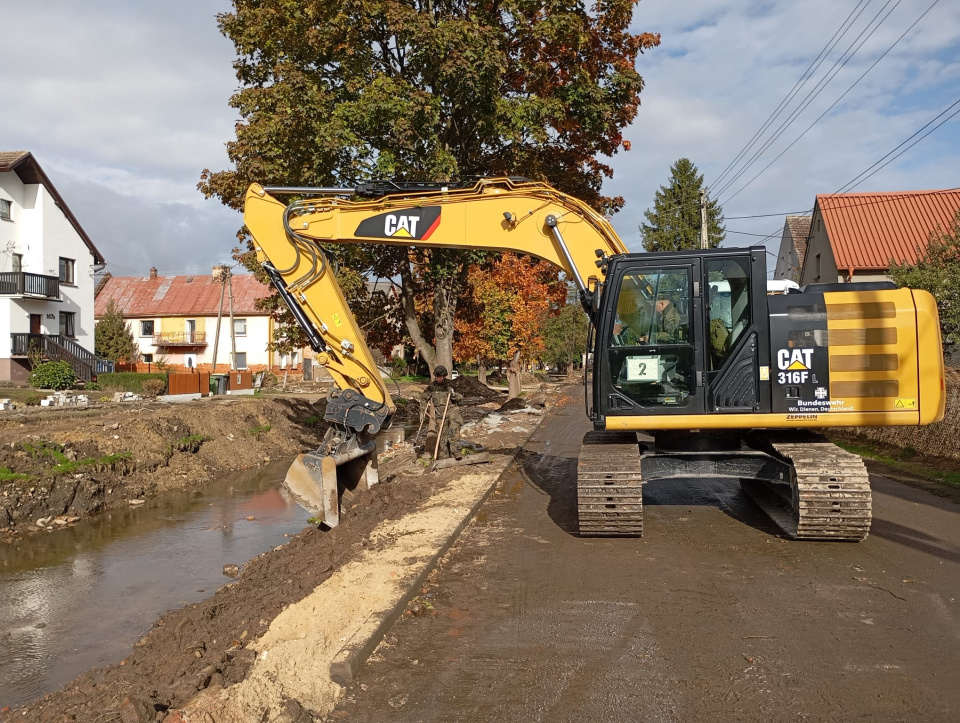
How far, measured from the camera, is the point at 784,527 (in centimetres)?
878

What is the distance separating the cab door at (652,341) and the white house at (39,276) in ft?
101

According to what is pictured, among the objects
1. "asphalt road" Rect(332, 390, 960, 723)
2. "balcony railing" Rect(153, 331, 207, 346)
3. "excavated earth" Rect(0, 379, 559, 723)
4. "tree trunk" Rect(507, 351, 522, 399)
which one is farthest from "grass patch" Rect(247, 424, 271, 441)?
"balcony railing" Rect(153, 331, 207, 346)

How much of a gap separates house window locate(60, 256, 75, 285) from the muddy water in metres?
27.4

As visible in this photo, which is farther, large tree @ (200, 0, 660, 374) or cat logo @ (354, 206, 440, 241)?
large tree @ (200, 0, 660, 374)

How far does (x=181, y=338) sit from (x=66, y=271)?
20.7m

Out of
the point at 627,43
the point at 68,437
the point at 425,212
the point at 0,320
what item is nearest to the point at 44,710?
the point at 425,212

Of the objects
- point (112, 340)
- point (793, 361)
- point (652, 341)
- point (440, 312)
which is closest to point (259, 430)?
point (440, 312)

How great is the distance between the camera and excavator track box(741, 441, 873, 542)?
315 inches

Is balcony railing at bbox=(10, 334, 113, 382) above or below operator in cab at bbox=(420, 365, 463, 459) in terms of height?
above

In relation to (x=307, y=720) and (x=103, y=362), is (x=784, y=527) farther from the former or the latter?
(x=103, y=362)

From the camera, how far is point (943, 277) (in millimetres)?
18156

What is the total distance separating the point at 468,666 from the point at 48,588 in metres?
5.80

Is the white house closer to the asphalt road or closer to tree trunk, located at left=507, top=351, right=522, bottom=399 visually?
tree trunk, located at left=507, top=351, right=522, bottom=399

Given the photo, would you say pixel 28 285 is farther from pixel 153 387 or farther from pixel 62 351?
pixel 153 387
